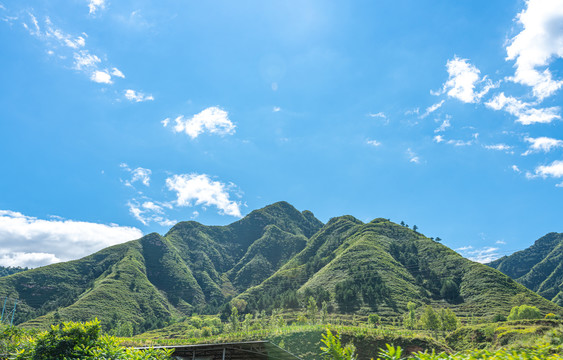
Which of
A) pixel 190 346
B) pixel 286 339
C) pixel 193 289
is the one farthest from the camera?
pixel 193 289

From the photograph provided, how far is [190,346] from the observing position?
47.3 ft

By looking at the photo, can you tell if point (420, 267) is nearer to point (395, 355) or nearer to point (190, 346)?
point (190, 346)

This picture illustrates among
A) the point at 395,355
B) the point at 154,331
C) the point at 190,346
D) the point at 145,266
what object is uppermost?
the point at 145,266

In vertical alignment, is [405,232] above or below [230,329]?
above

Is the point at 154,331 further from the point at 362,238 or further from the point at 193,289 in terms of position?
the point at 362,238

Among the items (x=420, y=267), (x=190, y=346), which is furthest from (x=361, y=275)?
(x=190, y=346)

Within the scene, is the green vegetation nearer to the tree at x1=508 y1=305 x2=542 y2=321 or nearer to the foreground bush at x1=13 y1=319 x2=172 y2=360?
the tree at x1=508 y1=305 x2=542 y2=321

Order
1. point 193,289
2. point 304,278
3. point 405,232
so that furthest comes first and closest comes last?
1. point 193,289
2. point 405,232
3. point 304,278

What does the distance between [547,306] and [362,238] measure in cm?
6961

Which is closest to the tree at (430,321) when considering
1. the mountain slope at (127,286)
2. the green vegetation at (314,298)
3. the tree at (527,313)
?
the green vegetation at (314,298)

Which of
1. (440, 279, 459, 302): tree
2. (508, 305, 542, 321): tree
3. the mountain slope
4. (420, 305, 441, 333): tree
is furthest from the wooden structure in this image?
the mountain slope

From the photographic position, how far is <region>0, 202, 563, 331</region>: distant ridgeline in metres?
89.9

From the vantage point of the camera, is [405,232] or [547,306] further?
[405,232]

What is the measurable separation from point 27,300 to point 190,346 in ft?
510
